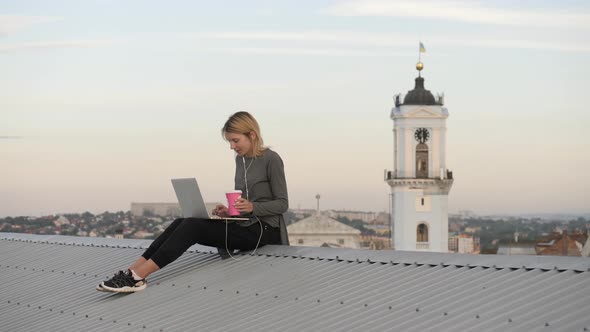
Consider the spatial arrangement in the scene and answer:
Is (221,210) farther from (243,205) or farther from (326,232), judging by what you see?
(326,232)

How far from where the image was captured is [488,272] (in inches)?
312

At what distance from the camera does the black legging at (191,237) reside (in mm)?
9484

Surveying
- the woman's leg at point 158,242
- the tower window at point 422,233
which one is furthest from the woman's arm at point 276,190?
the tower window at point 422,233

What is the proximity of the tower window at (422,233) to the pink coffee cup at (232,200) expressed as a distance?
11105 centimetres

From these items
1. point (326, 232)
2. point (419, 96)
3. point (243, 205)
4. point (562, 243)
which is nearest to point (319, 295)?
point (243, 205)

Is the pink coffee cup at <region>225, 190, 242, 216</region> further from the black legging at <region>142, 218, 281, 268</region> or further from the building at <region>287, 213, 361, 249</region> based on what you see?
the building at <region>287, 213, 361, 249</region>

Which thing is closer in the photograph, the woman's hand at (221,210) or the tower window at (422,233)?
the woman's hand at (221,210)

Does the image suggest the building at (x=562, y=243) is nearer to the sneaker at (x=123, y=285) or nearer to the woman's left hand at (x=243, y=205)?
the woman's left hand at (x=243, y=205)

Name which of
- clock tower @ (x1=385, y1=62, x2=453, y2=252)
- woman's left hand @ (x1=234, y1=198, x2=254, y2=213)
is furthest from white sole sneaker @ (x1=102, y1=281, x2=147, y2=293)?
clock tower @ (x1=385, y1=62, x2=453, y2=252)

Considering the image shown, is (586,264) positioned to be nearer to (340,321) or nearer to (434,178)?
(340,321)

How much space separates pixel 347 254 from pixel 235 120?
127cm

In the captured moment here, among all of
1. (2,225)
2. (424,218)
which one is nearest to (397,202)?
(424,218)

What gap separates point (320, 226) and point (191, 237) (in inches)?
4440

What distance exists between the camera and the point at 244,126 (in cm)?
965
